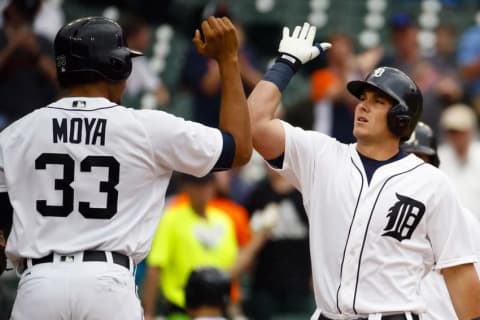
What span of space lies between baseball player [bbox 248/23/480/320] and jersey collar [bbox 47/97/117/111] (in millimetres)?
834

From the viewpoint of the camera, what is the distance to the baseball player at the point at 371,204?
16.5 ft

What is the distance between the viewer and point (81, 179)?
14.7 ft

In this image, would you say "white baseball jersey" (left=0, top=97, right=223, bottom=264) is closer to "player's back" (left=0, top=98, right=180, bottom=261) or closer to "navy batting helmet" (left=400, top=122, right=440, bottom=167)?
"player's back" (left=0, top=98, right=180, bottom=261)

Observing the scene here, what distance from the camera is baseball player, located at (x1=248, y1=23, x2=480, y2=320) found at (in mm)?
5035

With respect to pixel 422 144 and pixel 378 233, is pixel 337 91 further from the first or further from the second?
pixel 378 233

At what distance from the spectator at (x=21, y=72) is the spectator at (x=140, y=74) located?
1.02 m

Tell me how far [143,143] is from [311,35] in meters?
1.22

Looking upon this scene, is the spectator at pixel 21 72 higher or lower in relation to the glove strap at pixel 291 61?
lower

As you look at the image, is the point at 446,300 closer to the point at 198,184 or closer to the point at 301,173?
the point at 301,173

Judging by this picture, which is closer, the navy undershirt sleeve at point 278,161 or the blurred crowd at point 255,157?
the navy undershirt sleeve at point 278,161

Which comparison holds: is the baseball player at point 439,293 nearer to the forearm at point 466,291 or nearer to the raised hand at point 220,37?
the forearm at point 466,291

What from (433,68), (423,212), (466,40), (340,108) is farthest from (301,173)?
(466,40)

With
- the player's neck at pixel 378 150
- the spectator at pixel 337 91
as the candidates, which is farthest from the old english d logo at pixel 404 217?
the spectator at pixel 337 91

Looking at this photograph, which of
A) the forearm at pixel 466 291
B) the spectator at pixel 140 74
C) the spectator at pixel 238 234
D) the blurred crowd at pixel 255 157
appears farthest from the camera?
the spectator at pixel 140 74
